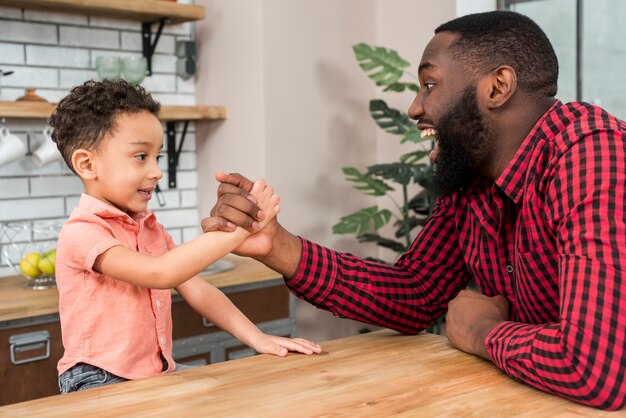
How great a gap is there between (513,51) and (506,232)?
0.37 meters

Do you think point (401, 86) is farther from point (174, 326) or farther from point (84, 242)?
point (84, 242)

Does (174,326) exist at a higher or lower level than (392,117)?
lower

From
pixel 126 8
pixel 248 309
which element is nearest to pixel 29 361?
pixel 248 309

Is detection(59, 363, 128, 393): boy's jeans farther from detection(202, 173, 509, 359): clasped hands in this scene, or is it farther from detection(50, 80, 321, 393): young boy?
detection(202, 173, 509, 359): clasped hands

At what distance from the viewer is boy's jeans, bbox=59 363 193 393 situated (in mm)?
1645

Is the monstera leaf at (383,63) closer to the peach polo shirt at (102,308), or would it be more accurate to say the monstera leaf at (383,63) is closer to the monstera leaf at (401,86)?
the monstera leaf at (401,86)

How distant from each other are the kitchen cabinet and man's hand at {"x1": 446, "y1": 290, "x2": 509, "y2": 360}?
4.49 ft

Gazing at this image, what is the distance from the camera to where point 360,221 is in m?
3.36

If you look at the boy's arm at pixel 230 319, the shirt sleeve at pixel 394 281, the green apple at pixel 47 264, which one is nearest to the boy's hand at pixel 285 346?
the boy's arm at pixel 230 319

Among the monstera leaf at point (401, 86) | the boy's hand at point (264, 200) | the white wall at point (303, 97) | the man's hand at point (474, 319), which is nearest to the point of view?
the man's hand at point (474, 319)

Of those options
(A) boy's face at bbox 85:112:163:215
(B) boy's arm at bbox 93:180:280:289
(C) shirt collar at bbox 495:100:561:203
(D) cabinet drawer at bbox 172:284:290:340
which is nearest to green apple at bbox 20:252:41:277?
(D) cabinet drawer at bbox 172:284:290:340

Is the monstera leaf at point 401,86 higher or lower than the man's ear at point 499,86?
higher

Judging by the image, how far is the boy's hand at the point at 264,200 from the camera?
A: 1567 millimetres

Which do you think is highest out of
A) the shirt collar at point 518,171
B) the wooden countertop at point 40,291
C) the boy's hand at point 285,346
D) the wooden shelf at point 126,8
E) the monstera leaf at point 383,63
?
the wooden shelf at point 126,8
